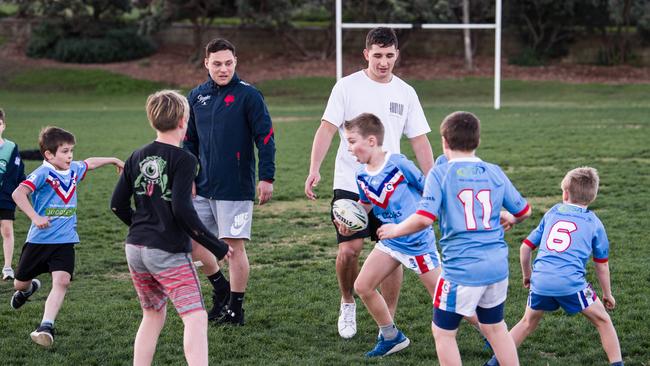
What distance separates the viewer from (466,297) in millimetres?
4512

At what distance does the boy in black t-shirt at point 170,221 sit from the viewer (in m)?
4.63

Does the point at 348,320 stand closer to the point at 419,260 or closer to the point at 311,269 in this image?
the point at 419,260

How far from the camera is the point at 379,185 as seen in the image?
526 centimetres

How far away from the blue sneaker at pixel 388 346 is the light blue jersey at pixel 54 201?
7.30 feet

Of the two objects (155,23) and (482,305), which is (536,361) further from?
(155,23)

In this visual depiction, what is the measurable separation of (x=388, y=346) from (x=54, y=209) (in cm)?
244

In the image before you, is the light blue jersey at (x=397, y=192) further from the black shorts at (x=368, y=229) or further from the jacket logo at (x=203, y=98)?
the jacket logo at (x=203, y=98)

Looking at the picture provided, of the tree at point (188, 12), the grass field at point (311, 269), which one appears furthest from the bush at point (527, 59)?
the grass field at point (311, 269)

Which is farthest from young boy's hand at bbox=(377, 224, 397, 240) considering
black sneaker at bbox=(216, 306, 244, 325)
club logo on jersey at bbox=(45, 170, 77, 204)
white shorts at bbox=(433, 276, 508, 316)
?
club logo on jersey at bbox=(45, 170, 77, 204)

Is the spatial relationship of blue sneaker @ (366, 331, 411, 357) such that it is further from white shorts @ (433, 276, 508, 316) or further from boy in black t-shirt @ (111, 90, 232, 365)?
boy in black t-shirt @ (111, 90, 232, 365)

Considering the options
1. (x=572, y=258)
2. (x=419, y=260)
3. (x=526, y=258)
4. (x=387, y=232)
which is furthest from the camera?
(x=419, y=260)

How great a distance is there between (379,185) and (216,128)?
1.59m

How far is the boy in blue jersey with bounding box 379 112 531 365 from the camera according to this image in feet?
14.7

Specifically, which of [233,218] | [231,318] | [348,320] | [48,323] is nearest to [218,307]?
[231,318]
